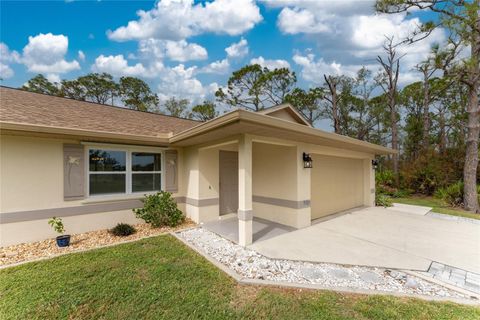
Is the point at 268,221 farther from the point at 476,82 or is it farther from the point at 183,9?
the point at 476,82

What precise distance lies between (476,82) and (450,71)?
1.14 meters

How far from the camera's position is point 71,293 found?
10.5ft

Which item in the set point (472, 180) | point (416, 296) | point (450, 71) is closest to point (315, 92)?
point (450, 71)

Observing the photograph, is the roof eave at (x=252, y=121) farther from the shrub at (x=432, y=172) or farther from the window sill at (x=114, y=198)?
the shrub at (x=432, y=172)

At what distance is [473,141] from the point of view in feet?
32.1

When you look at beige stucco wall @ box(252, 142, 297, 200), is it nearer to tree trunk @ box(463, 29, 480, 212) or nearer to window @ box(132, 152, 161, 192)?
window @ box(132, 152, 161, 192)

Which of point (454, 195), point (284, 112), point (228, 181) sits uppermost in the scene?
point (284, 112)

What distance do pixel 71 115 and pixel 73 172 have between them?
190 cm

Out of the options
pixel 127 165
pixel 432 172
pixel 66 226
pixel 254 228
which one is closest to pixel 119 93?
pixel 127 165

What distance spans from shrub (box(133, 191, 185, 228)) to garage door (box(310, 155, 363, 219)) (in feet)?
15.2

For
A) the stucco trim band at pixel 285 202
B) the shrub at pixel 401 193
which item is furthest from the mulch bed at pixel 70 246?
the shrub at pixel 401 193

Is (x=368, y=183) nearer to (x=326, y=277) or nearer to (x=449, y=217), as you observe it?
(x=449, y=217)

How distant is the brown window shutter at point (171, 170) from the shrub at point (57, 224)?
9.11ft

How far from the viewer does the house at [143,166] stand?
490 centimetres
